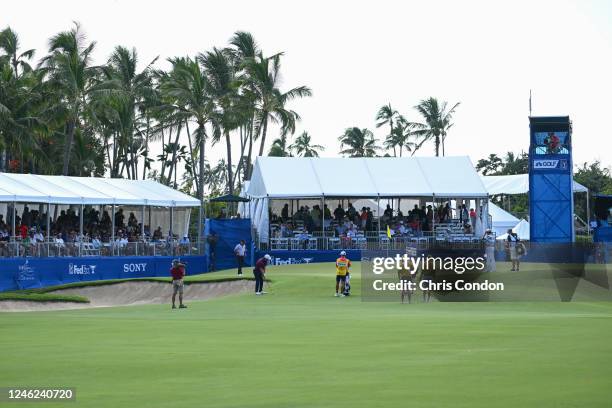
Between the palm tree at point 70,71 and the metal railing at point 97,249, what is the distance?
38.7 ft

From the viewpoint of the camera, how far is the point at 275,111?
71062 mm

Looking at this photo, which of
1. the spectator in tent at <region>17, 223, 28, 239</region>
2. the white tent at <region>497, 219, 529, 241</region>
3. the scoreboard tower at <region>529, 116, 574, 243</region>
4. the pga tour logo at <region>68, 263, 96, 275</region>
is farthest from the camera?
the white tent at <region>497, 219, 529, 241</region>

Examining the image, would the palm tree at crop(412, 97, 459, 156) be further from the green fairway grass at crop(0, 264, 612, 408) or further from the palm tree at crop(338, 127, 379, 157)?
the green fairway grass at crop(0, 264, 612, 408)

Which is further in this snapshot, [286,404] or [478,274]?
[478,274]

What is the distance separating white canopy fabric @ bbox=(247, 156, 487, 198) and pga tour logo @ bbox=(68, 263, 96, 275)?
11.5 meters

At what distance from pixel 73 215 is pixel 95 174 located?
100 feet

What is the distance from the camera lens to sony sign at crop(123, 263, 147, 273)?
47.9 meters

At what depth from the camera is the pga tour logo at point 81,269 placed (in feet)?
148

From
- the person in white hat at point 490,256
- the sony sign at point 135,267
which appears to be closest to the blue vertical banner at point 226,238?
the sony sign at point 135,267

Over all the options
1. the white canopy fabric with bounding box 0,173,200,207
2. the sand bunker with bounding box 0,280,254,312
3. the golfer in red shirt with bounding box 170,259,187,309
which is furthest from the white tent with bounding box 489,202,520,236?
the golfer in red shirt with bounding box 170,259,187,309

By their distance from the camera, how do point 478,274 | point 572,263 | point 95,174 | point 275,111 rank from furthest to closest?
point 95,174 < point 275,111 < point 572,263 < point 478,274

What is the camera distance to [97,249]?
4691cm

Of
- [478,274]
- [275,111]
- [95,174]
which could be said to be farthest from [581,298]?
[95,174]

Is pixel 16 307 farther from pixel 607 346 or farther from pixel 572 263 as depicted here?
pixel 607 346
